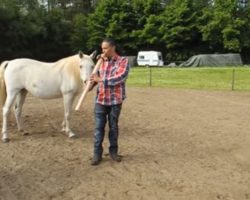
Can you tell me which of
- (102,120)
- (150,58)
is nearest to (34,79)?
(102,120)

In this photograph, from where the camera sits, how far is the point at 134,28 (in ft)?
186

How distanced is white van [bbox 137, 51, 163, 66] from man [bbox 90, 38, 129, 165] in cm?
4365

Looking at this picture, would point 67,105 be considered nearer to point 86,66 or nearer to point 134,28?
point 86,66

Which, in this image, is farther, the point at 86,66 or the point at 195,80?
the point at 195,80

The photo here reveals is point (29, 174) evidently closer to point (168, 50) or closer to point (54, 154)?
point (54, 154)

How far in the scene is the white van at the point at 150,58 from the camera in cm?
5016

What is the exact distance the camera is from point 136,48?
5625 cm

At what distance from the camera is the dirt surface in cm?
505

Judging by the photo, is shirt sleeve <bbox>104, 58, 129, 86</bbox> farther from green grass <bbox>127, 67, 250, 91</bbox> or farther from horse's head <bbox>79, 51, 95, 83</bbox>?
green grass <bbox>127, 67, 250, 91</bbox>

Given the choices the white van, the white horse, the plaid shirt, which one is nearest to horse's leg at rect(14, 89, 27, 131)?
the white horse

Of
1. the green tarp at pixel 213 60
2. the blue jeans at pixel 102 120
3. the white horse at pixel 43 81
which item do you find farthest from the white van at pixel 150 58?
the blue jeans at pixel 102 120

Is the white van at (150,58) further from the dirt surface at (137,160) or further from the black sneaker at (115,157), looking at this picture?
the black sneaker at (115,157)

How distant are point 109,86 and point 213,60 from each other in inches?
1688

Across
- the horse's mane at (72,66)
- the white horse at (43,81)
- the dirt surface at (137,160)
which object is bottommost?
the dirt surface at (137,160)
